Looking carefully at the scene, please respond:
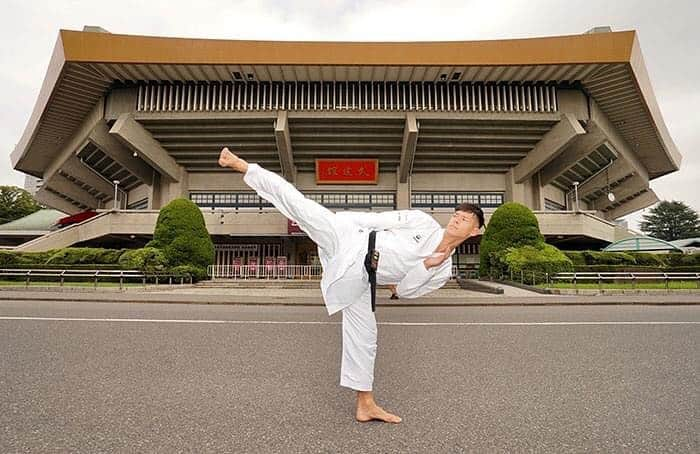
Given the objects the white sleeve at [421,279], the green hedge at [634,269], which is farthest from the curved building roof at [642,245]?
the white sleeve at [421,279]

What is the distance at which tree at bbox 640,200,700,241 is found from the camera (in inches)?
2431

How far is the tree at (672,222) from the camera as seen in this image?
6175 cm

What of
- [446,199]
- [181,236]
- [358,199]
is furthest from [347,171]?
[181,236]

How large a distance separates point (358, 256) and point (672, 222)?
77.1 m

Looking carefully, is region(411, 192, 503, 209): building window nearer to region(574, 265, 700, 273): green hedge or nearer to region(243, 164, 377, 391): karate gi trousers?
region(574, 265, 700, 273): green hedge

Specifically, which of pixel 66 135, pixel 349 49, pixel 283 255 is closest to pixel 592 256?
pixel 349 49

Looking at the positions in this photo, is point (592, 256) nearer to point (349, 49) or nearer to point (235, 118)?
point (349, 49)

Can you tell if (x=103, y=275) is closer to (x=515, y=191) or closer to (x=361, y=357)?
(x=361, y=357)

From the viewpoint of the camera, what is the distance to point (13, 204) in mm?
56094

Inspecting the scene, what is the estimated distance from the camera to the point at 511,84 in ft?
87.7

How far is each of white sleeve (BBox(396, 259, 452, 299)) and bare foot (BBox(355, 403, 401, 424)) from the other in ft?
2.62

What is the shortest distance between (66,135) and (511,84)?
103ft

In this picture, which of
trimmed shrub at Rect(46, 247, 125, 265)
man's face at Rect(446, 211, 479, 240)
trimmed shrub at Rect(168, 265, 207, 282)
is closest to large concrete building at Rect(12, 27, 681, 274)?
trimmed shrub at Rect(46, 247, 125, 265)

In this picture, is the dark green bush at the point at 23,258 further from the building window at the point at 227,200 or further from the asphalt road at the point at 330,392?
the asphalt road at the point at 330,392
